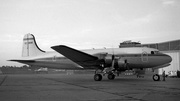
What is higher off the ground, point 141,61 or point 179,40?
point 179,40

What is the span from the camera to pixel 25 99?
819 centimetres

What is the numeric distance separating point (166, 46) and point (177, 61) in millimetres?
6124

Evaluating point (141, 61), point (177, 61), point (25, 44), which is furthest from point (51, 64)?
point (177, 61)

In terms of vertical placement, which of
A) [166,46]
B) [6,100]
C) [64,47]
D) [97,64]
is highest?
[166,46]

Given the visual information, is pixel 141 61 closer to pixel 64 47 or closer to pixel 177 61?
pixel 64 47

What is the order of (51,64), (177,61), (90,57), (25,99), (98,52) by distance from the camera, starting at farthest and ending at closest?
(177,61)
(51,64)
(98,52)
(90,57)
(25,99)

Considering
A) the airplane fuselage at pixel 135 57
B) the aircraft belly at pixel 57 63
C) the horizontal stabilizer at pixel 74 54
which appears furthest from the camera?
the aircraft belly at pixel 57 63

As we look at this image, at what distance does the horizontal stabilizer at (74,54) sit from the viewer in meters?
18.3

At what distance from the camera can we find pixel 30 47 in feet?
89.6

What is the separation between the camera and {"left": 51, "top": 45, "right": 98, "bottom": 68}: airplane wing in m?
18.4

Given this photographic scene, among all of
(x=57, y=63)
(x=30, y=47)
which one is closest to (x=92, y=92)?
(x=57, y=63)

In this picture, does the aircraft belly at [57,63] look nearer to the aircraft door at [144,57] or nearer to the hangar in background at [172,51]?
the aircraft door at [144,57]

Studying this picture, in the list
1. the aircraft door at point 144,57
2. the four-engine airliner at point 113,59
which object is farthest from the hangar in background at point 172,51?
the aircraft door at point 144,57

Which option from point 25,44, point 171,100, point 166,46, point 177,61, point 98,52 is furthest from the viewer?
point 166,46
